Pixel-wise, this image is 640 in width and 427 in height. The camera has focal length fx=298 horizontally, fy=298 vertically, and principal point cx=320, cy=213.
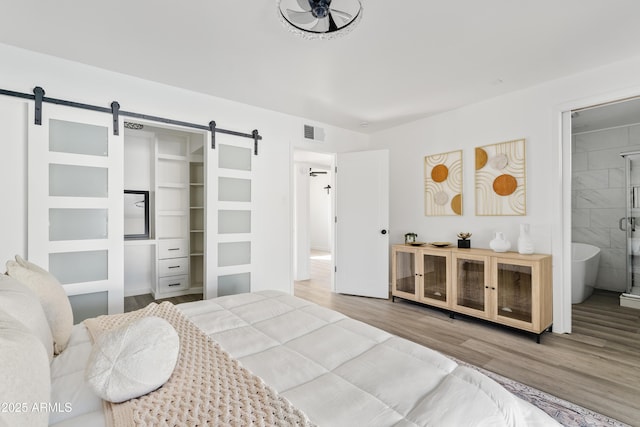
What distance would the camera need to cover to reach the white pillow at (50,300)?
139 centimetres

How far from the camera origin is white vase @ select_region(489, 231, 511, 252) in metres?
3.21

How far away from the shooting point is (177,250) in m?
4.45

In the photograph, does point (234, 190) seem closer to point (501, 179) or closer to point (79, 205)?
point (79, 205)

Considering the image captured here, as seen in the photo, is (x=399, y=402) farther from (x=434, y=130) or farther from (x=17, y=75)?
(x=434, y=130)

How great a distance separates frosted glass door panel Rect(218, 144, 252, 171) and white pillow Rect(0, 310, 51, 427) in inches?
114

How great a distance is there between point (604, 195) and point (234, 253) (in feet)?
17.5

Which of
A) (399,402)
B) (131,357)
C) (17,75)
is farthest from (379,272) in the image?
(17,75)

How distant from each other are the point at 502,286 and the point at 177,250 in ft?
13.9

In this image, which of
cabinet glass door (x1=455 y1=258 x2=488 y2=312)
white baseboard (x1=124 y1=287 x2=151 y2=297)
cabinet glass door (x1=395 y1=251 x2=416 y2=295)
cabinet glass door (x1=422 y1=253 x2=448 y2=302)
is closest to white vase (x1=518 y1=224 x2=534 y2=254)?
cabinet glass door (x1=455 y1=258 x2=488 y2=312)

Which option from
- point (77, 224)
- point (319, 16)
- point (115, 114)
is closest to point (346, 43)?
point (319, 16)

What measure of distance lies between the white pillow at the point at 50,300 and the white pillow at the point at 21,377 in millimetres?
693

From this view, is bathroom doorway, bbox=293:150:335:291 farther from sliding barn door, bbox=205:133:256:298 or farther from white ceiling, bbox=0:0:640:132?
white ceiling, bbox=0:0:640:132

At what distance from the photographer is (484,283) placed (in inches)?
125

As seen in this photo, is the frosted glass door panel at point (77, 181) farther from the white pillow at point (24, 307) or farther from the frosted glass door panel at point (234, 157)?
the white pillow at point (24, 307)
